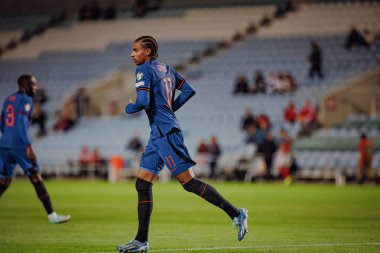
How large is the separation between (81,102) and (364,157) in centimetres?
1603

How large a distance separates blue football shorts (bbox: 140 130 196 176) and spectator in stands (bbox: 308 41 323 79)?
26225 millimetres

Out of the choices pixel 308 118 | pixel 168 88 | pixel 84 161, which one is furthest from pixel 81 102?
pixel 168 88

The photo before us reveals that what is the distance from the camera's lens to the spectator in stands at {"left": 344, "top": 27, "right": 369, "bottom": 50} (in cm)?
3659

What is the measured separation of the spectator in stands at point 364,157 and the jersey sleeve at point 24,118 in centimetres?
1613

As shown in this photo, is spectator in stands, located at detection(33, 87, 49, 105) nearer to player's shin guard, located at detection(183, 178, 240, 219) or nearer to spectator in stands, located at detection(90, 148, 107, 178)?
spectator in stands, located at detection(90, 148, 107, 178)

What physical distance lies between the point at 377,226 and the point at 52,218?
5167 mm

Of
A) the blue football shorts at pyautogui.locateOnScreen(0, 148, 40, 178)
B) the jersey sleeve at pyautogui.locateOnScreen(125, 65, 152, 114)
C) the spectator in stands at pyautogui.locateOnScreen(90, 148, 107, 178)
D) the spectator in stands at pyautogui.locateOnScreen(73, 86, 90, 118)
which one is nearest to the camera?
the jersey sleeve at pyautogui.locateOnScreen(125, 65, 152, 114)

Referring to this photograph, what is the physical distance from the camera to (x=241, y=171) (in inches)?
1252

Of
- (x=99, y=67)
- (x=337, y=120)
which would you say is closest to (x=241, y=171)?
(x=337, y=120)

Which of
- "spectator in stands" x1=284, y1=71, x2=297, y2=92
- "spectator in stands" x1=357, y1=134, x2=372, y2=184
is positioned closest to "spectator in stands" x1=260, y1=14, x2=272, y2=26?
"spectator in stands" x1=284, y1=71, x2=297, y2=92

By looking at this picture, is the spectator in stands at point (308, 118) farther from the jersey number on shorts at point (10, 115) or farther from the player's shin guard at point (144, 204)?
the player's shin guard at point (144, 204)

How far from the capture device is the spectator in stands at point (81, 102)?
39.2 metres

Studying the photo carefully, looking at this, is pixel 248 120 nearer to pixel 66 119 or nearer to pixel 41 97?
pixel 66 119

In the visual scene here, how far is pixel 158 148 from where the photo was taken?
31.6 feet
